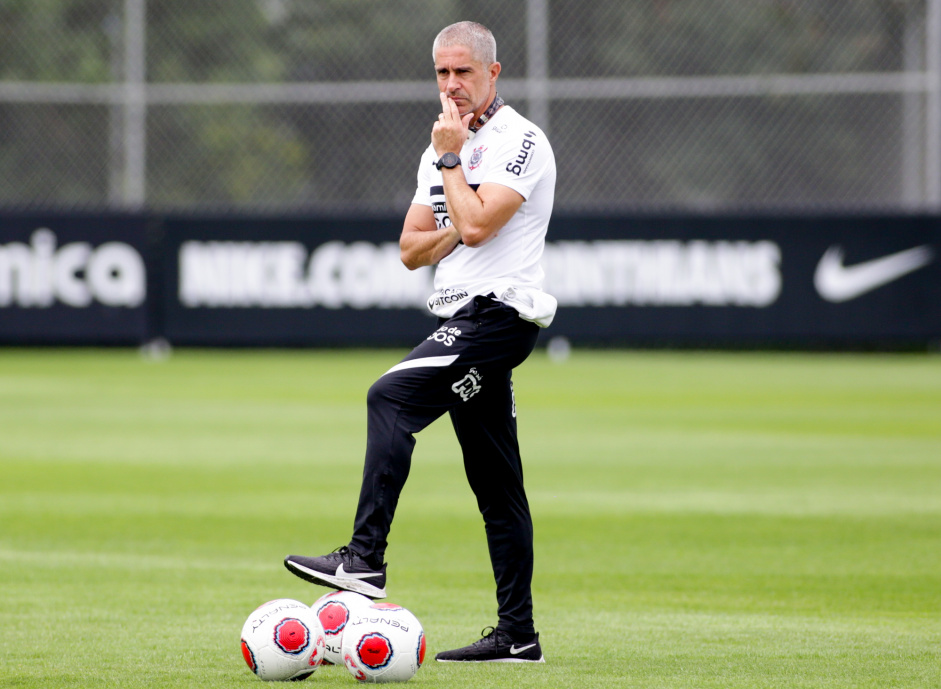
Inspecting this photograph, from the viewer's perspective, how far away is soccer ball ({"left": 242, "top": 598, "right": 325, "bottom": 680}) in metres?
4.83

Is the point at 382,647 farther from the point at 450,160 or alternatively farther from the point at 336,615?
the point at 450,160

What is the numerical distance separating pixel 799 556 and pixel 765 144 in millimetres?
18221

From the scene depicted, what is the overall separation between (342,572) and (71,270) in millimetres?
17975

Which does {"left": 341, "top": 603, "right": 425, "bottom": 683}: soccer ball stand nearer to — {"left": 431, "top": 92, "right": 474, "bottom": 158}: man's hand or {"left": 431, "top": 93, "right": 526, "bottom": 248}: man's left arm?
{"left": 431, "top": 93, "right": 526, "bottom": 248}: man's left arm

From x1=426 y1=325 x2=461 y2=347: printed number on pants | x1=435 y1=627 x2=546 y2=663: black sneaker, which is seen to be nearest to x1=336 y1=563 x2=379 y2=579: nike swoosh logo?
x1=435 y1=627 x2=546 y2=663: black sneaker

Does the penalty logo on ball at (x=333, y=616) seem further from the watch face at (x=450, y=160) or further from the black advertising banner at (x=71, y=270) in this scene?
the black advertising banner at (x=71, y=270)

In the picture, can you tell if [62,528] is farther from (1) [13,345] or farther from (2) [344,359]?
(1) [13,345]

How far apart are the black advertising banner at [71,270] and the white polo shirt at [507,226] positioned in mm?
17191

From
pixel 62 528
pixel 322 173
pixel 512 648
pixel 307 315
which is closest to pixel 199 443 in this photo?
pixel 62 528

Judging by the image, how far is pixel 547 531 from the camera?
28.2 feet

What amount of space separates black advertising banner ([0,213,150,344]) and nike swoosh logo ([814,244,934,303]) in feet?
34.0

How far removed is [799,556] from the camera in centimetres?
776

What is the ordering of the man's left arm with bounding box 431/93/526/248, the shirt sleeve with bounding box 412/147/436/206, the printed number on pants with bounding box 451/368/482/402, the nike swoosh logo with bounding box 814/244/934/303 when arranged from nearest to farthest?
1. the man's left arm with bounding box 431/93/526/248
2. the printed number on pants with bounding box 451/368/482/402
3. the shirt sleeve with bounding box 412/147/436/206
4. the nike swoosh logo with bounding box 814/244/934/303

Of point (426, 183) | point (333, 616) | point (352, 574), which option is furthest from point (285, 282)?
point (352, 574)
